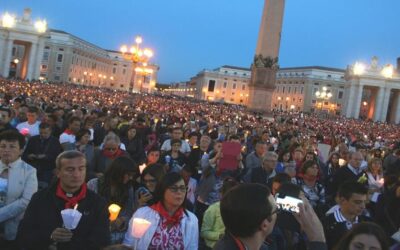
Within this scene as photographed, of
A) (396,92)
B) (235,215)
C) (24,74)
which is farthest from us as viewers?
(396,92)

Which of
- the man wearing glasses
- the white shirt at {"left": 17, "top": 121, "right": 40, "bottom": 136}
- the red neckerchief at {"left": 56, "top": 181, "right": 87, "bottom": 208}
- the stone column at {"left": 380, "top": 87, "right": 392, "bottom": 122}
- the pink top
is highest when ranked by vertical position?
the stone column at {"left": 380, "top": 87, "right": 392, "bottom": 122}

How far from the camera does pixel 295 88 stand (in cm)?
13662

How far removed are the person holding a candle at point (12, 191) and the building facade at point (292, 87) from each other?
343ft

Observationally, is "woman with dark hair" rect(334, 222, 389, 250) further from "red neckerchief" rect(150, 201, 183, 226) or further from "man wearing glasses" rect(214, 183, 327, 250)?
"red neckerchief" rect(150, 201, 183, 226)

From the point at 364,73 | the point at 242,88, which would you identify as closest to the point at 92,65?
the point at 242,88

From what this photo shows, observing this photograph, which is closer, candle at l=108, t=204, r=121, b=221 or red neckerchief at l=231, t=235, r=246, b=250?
red neckerchief at l=231, t=235, r=246, b=250

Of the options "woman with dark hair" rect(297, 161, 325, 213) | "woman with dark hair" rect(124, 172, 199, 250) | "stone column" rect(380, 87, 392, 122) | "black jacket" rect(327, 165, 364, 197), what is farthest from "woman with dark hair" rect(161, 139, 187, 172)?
"stone column" rect(380, 87, 392, 122)

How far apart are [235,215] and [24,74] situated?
3375 inches

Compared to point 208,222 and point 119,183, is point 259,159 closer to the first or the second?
point 208,222

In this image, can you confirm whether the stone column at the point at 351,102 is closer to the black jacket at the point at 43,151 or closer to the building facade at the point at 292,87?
the building facade at the point at 292,87

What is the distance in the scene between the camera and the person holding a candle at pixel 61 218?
399 centimetres

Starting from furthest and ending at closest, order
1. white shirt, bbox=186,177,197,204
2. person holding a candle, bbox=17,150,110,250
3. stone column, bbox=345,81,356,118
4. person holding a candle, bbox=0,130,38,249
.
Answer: stone column, bbox=345,81,356,118 < white shirt, bbox=186,177,197,204 < person holding a candle, bbox=0,130,38,249 < person holding a candle, bbox=17,150,110,250

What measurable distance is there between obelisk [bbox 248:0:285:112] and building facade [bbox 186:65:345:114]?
70.9 m

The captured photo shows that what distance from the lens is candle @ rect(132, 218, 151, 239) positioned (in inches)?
171
